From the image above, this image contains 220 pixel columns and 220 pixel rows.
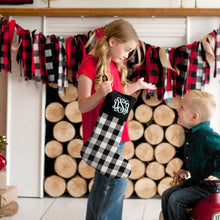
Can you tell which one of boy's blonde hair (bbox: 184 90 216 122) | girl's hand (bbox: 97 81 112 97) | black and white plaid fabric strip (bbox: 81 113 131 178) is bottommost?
black and white plaid fabric strip (bbox: 81 113 131 178)

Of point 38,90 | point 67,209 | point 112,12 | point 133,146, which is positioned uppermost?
point 112,12

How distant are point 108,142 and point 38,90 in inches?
61.9

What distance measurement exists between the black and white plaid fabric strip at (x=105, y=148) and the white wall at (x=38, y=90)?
4.87 feet

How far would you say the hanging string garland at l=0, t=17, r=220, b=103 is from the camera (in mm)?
3000

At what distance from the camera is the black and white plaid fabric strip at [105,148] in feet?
6.07

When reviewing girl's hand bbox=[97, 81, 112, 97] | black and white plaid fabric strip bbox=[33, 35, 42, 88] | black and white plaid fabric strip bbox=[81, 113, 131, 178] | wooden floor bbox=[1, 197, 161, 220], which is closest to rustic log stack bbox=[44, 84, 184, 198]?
wooden floor bbox=[1, 197, 161, 220]

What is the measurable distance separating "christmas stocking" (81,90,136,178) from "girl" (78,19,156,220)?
0.05m

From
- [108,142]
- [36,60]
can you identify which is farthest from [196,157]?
[36,60]

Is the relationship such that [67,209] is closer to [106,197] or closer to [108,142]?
[106,197]

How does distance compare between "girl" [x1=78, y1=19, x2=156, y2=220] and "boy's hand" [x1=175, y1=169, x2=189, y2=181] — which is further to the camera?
"boy's hand" [x1=175, y1=169, x2=189, y2=181]

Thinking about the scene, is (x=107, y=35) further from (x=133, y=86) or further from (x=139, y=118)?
(x=139, y=118)

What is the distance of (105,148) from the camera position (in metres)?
1.85

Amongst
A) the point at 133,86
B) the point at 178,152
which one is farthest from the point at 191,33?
the point at 133,86

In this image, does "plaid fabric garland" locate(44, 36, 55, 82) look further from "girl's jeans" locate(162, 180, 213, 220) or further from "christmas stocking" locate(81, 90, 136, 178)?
"girl's jeans" locate(162, 180, 213, 220)
